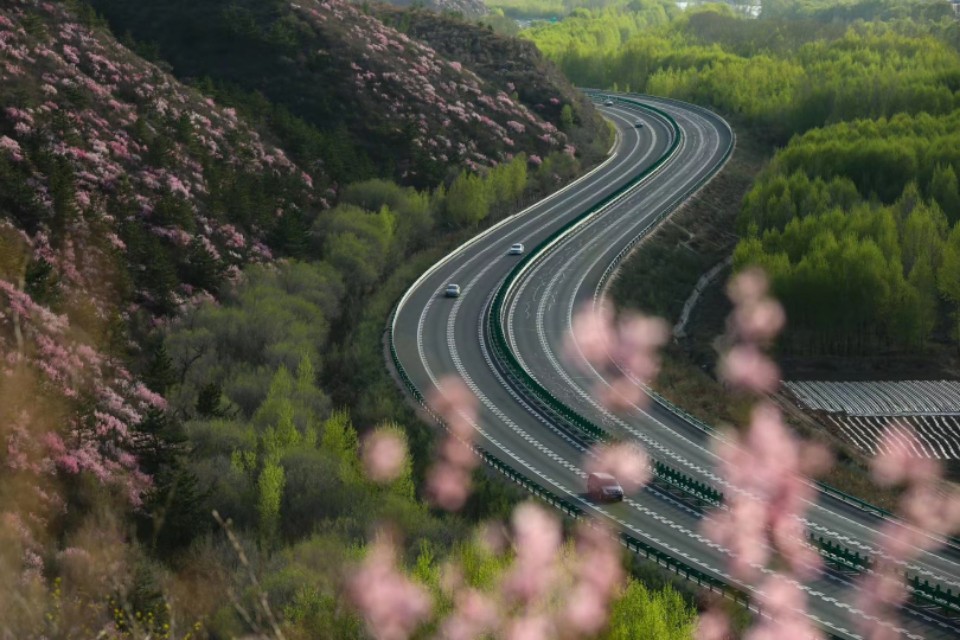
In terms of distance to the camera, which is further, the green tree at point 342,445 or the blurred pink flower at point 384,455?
the blurred pink flower at point 384,455

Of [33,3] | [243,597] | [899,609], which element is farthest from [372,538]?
[33,3]

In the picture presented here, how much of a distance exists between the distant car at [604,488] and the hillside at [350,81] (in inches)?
2255

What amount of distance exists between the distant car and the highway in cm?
54

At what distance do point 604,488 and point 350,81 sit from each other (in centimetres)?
7679

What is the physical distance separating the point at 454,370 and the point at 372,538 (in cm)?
3009

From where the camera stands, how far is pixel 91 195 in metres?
66.4

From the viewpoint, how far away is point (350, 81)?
115m

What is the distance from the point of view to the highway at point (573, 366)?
43750 mm

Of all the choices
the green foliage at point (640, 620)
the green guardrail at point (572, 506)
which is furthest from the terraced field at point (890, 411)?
the green foliage at point (640, 620)

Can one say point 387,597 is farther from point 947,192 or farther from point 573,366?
point 947,192

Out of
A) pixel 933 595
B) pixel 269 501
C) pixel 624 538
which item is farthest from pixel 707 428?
pixel 269 501

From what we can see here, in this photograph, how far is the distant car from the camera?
158 ft

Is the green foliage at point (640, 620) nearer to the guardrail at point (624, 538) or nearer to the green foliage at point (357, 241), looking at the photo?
the guardrail at point (624, 538)

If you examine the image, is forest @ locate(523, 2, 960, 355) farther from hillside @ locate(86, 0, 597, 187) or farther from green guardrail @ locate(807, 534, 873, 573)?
green guardrail @ locate(807, 534, 873, 573)
